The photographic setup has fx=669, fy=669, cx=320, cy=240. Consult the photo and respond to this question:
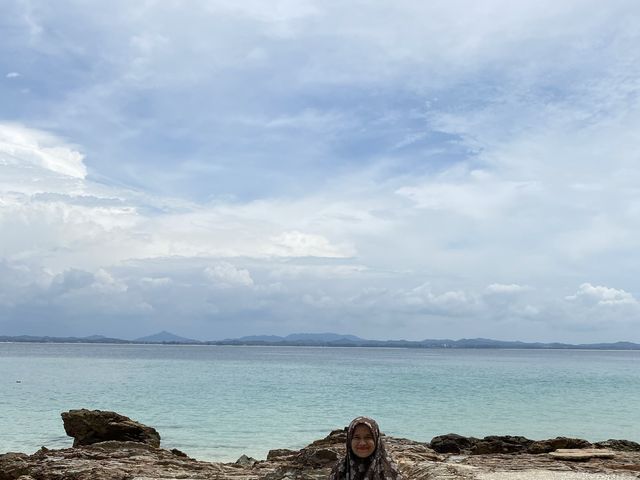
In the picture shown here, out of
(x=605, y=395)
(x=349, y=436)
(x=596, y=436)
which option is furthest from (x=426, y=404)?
(x=349, y=436)

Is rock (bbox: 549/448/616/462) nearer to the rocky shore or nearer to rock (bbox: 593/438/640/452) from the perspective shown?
the rocky shore

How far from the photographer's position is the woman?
7398 mm

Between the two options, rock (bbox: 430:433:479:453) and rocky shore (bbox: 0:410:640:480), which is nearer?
rocky shore (bbox: 0:410:640:480)

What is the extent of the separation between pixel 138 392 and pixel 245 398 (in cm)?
1224

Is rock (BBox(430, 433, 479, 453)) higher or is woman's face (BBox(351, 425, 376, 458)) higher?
woman's face (BBox(351, 425, 376, 458))

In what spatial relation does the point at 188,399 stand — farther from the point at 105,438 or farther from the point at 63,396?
the point at 105,438

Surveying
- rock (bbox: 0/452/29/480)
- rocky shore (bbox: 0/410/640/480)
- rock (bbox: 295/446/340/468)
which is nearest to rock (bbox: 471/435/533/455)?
rocky shore (bbox: 0/410/640/480)

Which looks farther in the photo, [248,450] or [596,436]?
[596,436]

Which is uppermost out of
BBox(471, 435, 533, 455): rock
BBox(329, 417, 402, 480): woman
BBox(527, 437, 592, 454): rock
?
BBox(329, 417, 402, 480): woman

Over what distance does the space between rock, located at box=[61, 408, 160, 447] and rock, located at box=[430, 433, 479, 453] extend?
8.42 metres

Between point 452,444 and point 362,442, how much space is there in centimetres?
1378

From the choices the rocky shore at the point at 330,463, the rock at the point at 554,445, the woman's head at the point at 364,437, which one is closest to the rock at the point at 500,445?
the rocky shore at the point at 330,463

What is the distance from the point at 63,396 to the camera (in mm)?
53938

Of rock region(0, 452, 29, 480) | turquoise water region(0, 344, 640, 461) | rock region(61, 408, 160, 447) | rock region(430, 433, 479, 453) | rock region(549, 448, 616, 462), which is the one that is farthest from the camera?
turquoise water region(0, 344, 640, 461)
